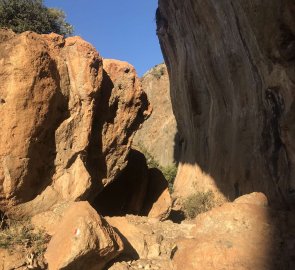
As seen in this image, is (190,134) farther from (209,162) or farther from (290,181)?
(290,181)

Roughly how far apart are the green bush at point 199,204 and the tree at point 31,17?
24.8ft

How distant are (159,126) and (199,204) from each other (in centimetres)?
1929

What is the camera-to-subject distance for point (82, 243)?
598cm

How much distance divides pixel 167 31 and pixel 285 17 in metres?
12.0

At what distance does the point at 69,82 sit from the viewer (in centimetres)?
881

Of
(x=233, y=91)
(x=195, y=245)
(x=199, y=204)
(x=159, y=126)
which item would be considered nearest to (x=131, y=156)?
(x=199, y=204)

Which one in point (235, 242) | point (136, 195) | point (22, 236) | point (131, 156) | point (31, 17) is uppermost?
point (31, 17)

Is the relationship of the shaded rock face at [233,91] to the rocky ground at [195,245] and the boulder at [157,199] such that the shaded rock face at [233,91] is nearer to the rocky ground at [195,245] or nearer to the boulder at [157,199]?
the rocky ground at [195,245]

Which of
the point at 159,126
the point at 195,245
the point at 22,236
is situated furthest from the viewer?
the point at 159,126

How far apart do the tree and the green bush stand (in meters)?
7.57

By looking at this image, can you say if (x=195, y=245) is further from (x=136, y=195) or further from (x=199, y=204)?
(x=199, y=204)

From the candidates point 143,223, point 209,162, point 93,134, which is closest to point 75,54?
point 93,134

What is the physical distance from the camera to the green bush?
1331cm

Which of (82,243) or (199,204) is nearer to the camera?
(82,243)
